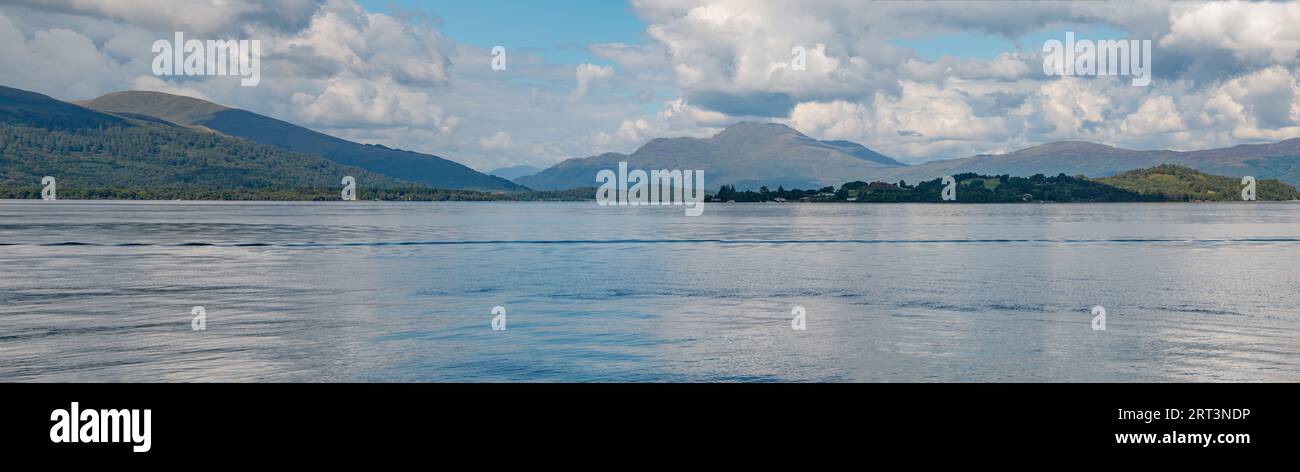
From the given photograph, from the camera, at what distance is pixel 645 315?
32781 millimetres

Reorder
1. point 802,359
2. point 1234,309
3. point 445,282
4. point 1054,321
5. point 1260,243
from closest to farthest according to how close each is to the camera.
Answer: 1. point 802,359
2. point 1054,321
3. point 1234,309
4. point 445,282
5. point 1260,243

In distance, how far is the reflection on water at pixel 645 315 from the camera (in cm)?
2286

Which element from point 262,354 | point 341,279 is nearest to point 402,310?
point 262,354

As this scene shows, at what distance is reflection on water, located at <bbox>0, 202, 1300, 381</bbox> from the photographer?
900 inches

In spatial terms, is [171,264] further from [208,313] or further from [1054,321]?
[1054,321]

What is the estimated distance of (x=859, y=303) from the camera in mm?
36188

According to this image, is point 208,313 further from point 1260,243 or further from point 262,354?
point 1260,243
